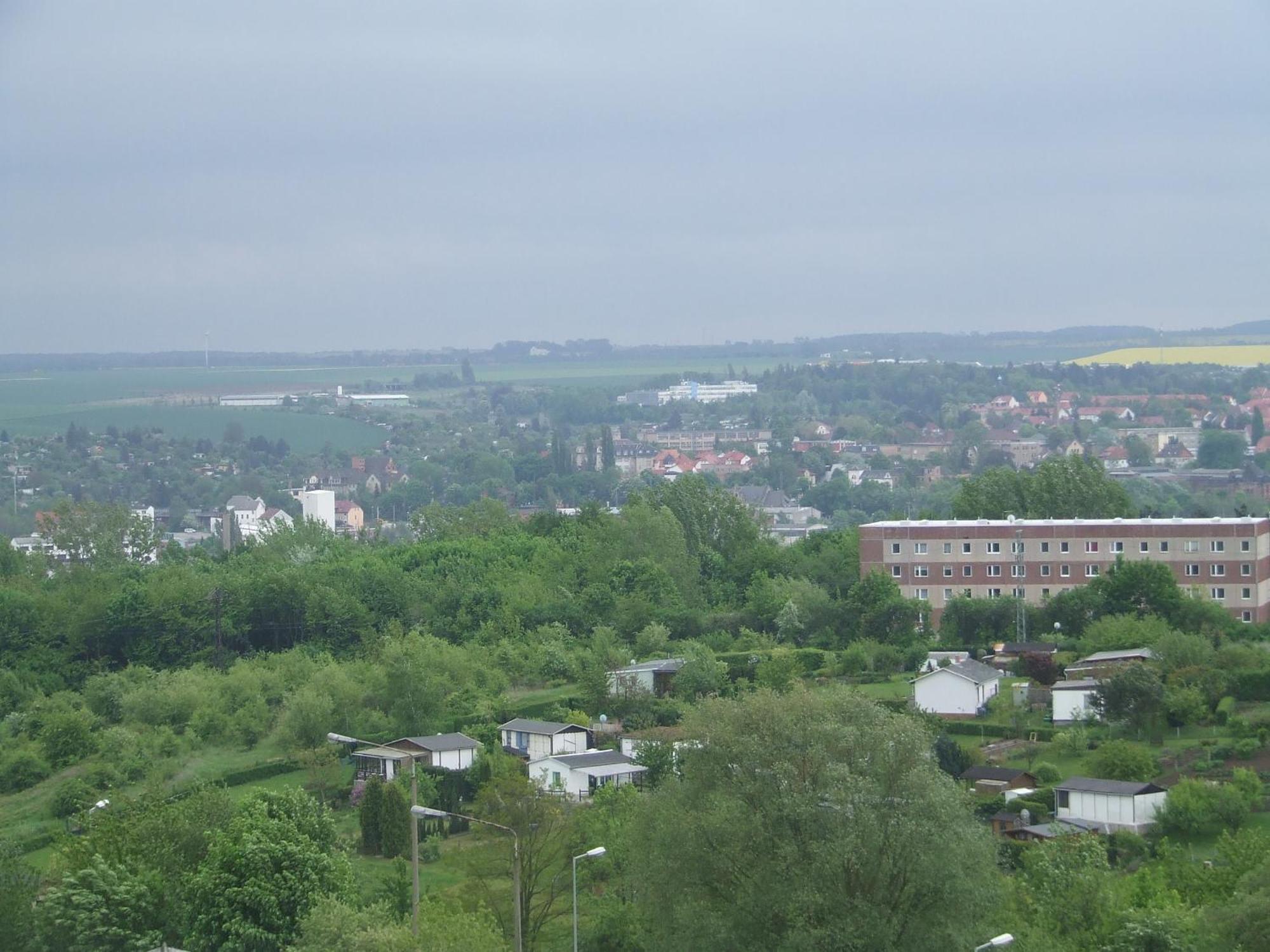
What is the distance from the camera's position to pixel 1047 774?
29.6 metres

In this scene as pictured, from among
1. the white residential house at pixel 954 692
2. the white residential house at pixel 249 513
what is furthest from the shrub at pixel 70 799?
the white residential house at pixel 249 513

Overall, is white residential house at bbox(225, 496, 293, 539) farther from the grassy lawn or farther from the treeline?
the grassy lawn

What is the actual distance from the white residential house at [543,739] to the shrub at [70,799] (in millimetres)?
7776

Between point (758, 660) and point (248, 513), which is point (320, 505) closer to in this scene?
point (248, 513)

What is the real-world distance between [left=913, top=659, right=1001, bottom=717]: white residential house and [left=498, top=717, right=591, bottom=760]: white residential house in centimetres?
685

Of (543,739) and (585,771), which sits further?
(543,739)

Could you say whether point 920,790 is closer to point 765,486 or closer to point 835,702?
point 835,702

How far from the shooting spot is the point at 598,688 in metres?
37.2

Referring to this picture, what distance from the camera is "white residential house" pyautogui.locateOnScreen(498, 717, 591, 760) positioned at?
3334cm

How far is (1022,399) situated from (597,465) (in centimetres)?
6161

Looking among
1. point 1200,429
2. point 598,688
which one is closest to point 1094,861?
point 598,688

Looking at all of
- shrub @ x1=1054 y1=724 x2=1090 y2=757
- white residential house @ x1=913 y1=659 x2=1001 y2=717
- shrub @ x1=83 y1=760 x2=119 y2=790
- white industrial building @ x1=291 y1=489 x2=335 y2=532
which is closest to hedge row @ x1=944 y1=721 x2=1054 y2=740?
white residential house @ x1=913 y1=659 x2=1001 y2=717

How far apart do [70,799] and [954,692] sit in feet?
55.7

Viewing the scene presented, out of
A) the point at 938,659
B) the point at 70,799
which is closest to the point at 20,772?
the point at 70,799
